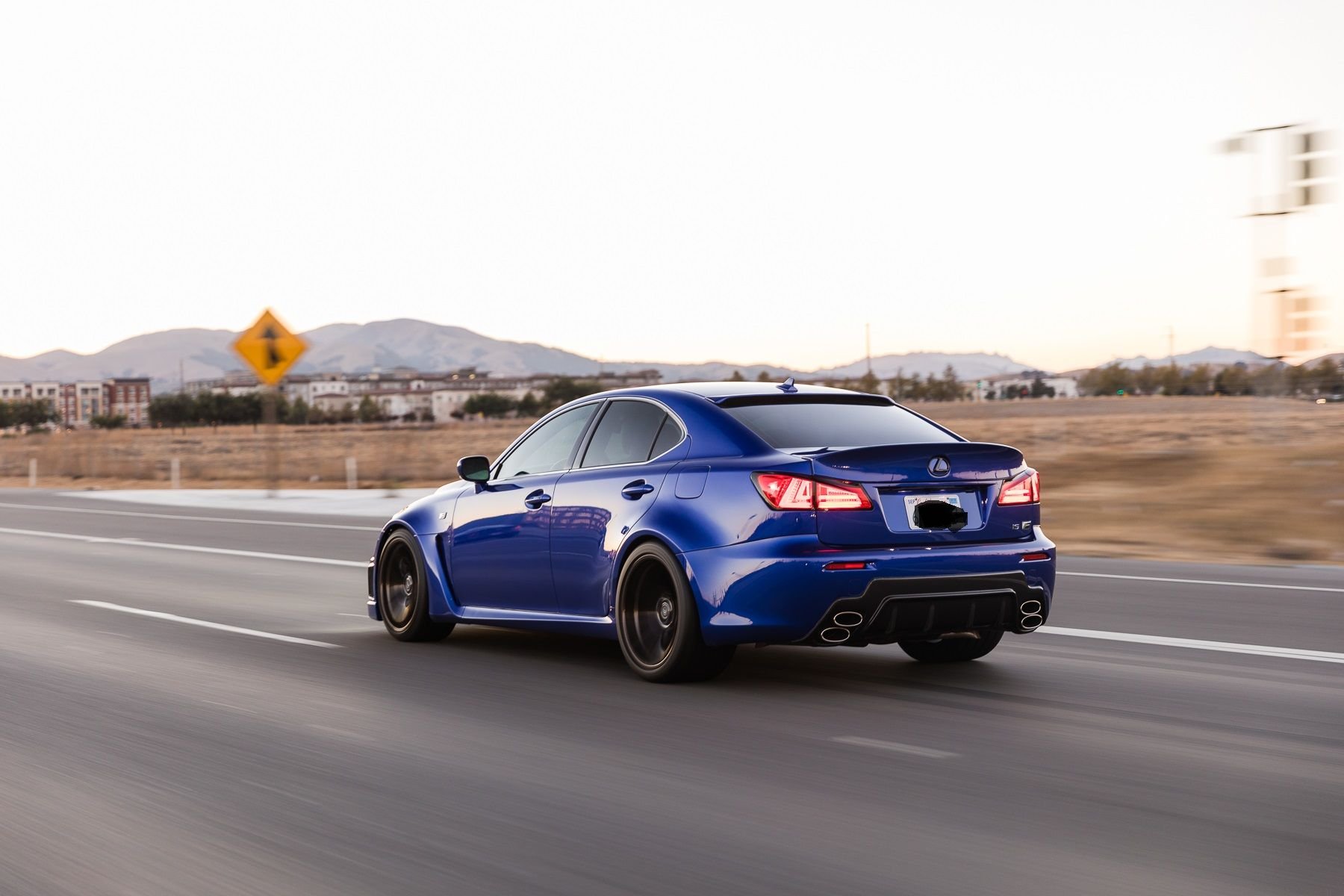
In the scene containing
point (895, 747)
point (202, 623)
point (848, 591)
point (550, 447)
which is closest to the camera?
point (895, 747)

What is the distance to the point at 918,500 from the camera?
7145mm

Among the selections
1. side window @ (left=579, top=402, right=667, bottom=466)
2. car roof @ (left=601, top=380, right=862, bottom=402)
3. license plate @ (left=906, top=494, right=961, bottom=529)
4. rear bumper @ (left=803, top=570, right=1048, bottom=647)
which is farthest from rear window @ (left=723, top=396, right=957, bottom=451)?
rear bumper @ (left=803, top=570, right=1048, bottom=647)

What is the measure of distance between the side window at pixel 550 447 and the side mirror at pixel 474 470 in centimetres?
13

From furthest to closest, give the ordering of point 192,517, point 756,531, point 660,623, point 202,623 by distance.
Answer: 1. point 192,517
2. point 202,623
3. point 660,623
4. point 756,531

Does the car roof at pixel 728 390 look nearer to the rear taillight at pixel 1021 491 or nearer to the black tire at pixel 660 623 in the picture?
the black tire at pixel 660 623

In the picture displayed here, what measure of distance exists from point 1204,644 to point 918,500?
2.86 metres

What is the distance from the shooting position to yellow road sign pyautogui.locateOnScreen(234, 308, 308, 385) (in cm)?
2747

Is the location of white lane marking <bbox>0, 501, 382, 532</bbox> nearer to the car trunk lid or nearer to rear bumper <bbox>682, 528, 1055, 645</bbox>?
rear bumper <bbox>682, 528, 1055, 645</bbox>

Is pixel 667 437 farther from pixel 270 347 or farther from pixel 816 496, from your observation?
pixel 270 347

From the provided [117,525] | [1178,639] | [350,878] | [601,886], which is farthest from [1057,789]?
[117,525]

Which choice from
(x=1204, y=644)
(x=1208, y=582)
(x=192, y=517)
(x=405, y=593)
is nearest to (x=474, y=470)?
(x=405, y=593)

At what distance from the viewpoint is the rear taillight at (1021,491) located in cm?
740

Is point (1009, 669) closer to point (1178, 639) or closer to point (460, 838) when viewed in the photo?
point (1178, 639)

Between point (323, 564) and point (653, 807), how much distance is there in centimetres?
1056
